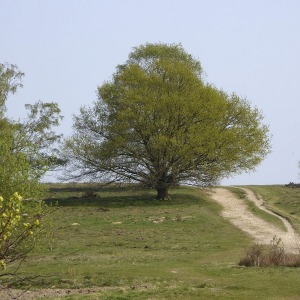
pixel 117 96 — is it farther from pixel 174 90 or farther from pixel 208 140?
pixel 208 140

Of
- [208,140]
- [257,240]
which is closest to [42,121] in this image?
[208,140]

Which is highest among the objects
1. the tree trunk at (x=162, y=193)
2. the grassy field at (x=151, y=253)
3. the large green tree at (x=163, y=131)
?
the large green tree at (x=163, y=131)

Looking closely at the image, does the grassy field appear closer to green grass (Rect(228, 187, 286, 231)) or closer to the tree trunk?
the tree trunk

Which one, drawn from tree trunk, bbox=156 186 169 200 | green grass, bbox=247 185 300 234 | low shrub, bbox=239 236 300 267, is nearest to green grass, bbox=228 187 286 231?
green grass, bbox=247 185 300 234

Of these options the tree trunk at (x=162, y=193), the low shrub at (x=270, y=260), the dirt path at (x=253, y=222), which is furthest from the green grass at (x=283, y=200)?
the low shrub at (x=270, y=260)

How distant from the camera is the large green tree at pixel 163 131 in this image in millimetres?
53531

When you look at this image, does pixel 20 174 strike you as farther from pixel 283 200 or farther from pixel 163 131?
pixel 283 200

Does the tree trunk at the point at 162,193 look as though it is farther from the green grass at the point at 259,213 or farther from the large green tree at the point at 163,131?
the green grass at the point at 259,213

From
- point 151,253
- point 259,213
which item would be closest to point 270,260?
point 151,253

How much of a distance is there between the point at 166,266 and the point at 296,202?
32.7 m

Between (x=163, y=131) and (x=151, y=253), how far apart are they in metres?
25.2

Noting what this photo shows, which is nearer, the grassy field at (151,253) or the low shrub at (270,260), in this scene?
the grassy field at (151,253)

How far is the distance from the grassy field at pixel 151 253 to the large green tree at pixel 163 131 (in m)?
2.62

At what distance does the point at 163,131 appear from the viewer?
179 feet
